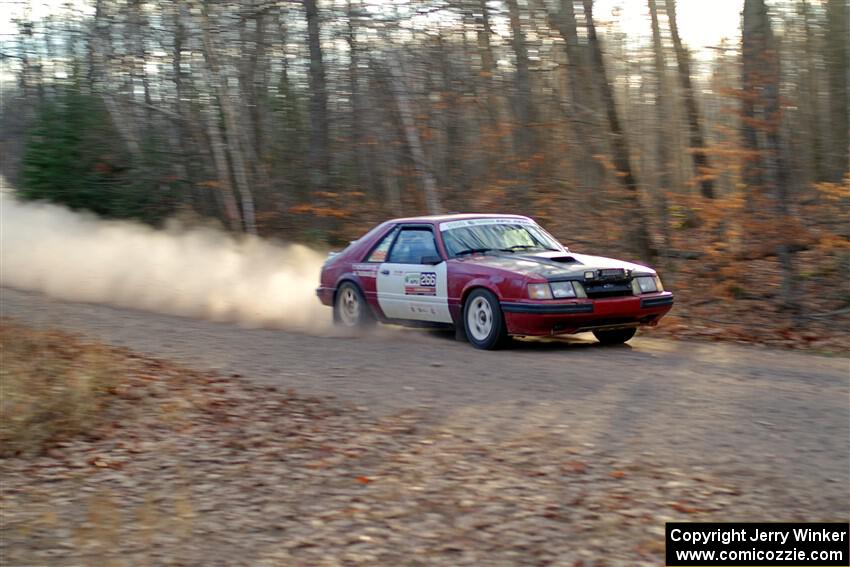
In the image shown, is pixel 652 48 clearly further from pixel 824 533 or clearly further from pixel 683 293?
pixel 824 533

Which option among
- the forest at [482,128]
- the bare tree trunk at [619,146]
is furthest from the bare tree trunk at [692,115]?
the bare tree trunk at [619,146]

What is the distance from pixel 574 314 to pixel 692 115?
764 cm

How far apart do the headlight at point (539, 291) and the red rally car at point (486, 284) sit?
10mm

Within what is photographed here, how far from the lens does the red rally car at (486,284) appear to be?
33.0ft

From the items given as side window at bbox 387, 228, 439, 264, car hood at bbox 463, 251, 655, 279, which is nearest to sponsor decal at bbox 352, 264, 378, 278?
side window at bbox 387, 228, 439, 264

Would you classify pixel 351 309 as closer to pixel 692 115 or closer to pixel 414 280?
pixel 414 280

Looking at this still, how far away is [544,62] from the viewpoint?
677 inches

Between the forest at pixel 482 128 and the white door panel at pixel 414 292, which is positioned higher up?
the forest at pixel 482 128

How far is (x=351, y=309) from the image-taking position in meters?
12.5

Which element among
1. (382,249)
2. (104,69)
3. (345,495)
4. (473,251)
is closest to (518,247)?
(473,251)

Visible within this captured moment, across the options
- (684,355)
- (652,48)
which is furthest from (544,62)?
(684,355)

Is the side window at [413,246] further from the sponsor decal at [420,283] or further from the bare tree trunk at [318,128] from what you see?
the bare tree trunk at [318,128]

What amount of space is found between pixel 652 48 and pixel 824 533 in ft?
44.9

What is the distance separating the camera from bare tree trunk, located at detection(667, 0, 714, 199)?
48.1 ft
